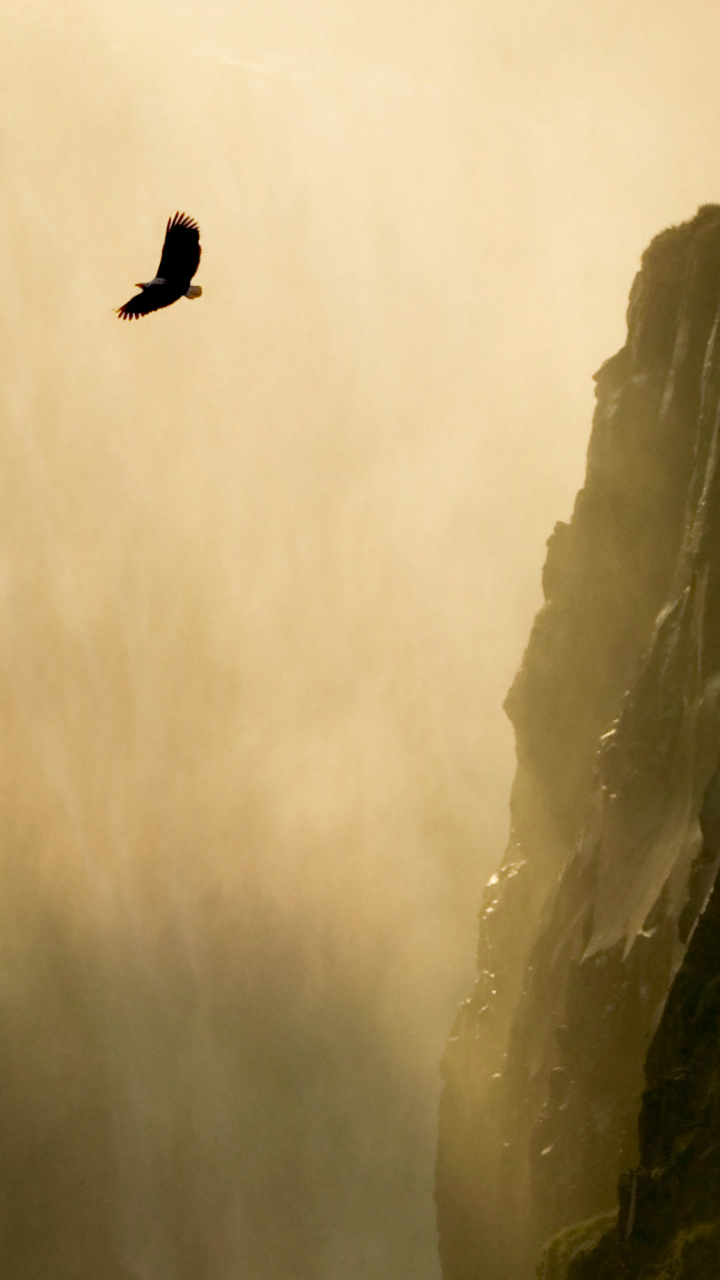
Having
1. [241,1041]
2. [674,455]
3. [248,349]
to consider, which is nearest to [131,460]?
[248,349]

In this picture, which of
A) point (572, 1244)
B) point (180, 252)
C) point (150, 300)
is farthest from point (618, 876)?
point (180, 252)

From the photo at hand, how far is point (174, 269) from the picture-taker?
17.7m

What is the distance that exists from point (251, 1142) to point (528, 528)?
8869cm

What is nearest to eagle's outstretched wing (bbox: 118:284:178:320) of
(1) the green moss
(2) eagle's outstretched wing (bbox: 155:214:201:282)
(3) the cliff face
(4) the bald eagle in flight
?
(4) the bald eagle in flight

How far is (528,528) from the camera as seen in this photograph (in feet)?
496

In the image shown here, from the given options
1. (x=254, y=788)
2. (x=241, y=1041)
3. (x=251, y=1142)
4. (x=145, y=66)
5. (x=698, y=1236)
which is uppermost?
(x=145, y=66)

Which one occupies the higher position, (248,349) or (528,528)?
(248,349)

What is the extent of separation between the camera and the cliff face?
24344 mm

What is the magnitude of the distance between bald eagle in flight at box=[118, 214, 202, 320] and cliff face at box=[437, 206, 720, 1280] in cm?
1672

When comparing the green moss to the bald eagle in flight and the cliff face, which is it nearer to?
the cliff face

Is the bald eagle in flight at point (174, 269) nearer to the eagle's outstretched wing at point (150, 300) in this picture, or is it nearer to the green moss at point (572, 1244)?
the eagle's outstretched wing at point (150, 300)

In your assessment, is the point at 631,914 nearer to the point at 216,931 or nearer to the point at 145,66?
the point at 216,931

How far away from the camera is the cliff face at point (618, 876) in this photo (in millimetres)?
24344

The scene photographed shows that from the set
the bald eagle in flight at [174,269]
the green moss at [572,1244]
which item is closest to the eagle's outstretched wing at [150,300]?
the bald eagle in flight at [174,269]
